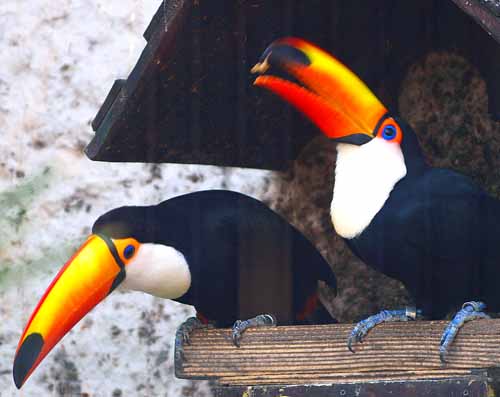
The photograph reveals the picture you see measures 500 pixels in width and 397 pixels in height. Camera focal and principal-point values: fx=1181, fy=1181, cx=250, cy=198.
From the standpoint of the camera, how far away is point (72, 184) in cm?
364

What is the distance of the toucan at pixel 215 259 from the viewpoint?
2785mm

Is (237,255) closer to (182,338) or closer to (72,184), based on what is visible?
(182,338)

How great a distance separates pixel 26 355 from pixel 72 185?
1.08m

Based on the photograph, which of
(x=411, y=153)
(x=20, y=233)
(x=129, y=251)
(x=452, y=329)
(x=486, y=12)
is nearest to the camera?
(x=486, y=12)

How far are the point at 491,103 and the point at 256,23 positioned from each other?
65 centimetres

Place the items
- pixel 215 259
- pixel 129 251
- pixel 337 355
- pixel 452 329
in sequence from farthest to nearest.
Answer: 1. pixel 215 259
2. pixel 129 251
3. pixel 337 355
4. pixel 452 329

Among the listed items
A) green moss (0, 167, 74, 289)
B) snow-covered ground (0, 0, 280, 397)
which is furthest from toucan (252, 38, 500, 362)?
green moss (0, 167, 74, 289)

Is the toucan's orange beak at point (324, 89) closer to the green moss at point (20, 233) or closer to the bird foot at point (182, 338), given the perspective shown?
the bird foot at point (182, 338)

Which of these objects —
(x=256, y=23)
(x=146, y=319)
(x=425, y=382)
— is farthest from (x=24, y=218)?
(x=425, y=382)

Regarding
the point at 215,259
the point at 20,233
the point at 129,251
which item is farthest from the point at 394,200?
the point at 20,233

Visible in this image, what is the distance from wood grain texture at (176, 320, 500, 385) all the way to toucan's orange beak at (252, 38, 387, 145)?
0.46 m

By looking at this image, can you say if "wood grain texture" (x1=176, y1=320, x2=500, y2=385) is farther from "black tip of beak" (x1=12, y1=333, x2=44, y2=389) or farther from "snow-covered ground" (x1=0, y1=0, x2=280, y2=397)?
"snow-covered ground" (x1=0, y1=0, x2=280, y2=397)

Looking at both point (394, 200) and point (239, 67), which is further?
point (239, 67)

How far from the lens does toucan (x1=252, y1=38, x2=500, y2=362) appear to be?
253 centimetres
